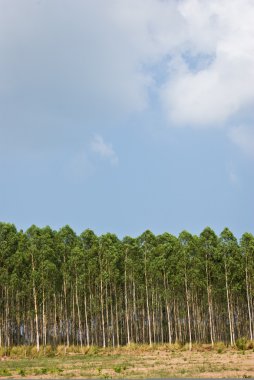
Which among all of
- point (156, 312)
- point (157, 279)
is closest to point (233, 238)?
point (157, 279)

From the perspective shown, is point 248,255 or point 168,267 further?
point 168,267

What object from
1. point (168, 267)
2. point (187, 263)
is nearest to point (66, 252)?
point (168, 267)

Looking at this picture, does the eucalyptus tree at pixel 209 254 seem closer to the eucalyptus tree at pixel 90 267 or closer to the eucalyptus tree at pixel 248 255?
the eucalyptus tree at pixel 248 255

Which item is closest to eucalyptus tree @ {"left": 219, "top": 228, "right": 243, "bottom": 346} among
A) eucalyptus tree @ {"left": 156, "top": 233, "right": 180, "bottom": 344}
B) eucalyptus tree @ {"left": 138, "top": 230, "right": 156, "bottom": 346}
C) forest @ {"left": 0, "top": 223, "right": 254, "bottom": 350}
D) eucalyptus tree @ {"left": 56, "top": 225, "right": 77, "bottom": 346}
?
forest @ {"left": 0, "top": 223, "right": 254, "bottom": 350}

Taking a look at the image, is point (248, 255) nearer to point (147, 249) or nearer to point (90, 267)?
point (147, 249)

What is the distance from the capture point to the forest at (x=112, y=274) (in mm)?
57250

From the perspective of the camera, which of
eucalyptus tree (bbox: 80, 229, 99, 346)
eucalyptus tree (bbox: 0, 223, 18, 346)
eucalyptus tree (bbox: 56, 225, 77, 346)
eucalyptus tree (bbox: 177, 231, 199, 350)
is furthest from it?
eucalyptus tree (bbox: 80, 229, 99, 346)

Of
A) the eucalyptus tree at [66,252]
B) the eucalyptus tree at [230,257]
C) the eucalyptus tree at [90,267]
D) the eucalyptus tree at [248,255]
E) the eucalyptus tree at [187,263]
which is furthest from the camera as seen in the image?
the eucalyptus tree at [90,267]

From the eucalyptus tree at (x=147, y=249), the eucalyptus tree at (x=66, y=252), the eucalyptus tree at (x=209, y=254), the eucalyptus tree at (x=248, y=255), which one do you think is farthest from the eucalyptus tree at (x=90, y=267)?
the eucalyptus tree at (x=248, y=255)

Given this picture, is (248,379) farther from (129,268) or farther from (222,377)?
(129,268)

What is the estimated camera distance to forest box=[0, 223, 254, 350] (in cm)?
5725

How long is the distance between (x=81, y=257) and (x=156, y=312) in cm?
1642

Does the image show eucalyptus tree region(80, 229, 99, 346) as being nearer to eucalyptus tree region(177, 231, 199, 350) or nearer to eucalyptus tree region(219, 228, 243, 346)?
eucalyptus tree region(177, 231, 199, 350)

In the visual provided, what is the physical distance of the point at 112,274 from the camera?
2453 inches
